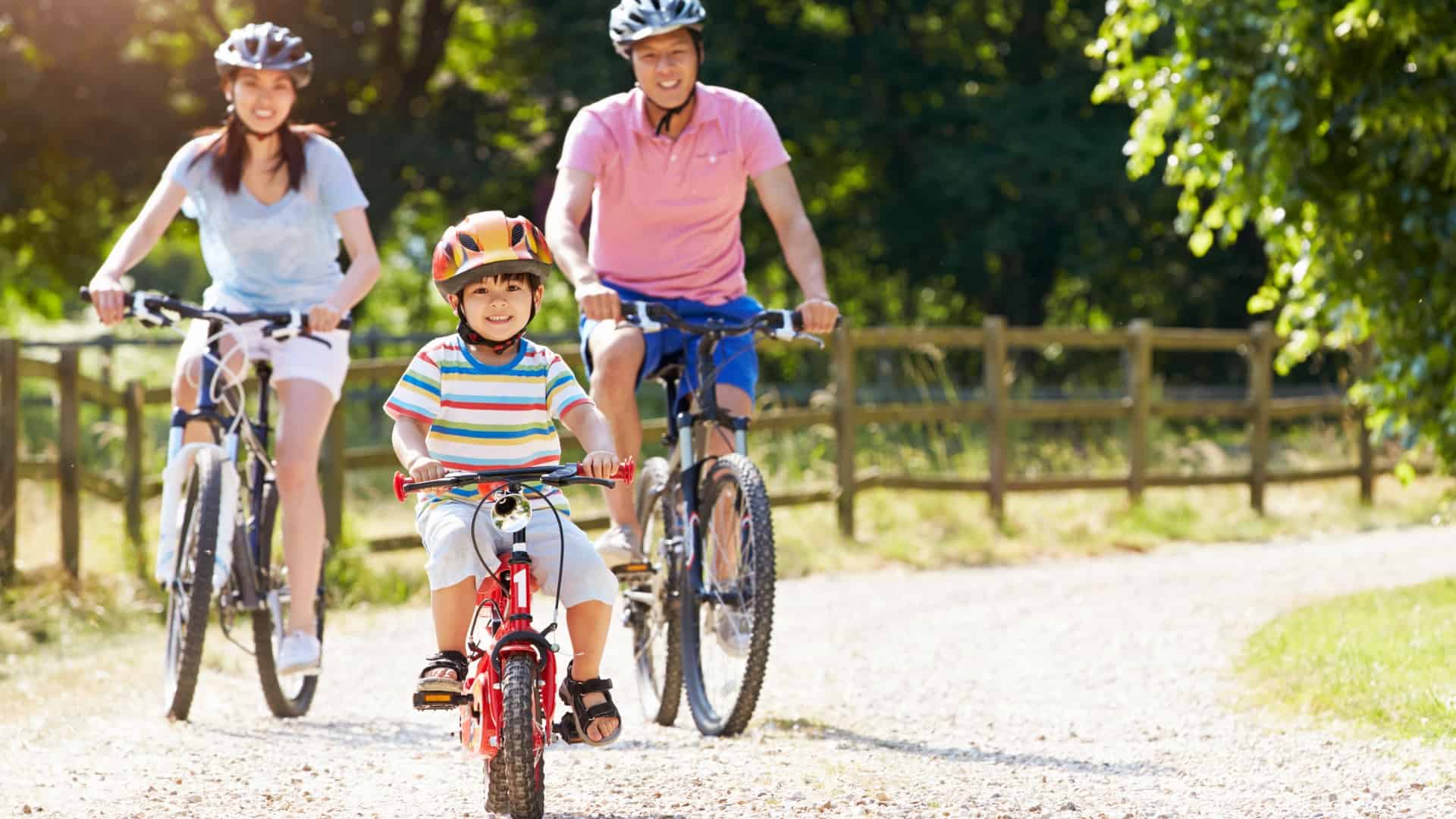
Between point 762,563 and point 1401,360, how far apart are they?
417 centimetres

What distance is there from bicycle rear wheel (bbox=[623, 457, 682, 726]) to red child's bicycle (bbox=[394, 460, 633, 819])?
1.42 meters

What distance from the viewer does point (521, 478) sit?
3.79m

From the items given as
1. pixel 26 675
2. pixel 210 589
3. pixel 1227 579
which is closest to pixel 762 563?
pixel 210 589

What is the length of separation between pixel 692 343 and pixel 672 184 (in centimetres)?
47

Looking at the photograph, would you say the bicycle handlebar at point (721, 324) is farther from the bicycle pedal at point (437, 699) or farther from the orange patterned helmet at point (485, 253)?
the bicycle pedal at point (437, 699)

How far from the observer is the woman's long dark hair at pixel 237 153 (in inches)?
218

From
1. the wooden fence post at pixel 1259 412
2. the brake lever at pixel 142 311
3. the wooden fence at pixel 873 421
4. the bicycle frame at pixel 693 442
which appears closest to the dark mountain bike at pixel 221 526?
the brake lever at pixel 142 311

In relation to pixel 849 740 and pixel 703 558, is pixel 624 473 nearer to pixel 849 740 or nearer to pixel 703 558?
pixel 703 558

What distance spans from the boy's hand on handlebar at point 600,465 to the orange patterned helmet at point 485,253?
44 centimetres

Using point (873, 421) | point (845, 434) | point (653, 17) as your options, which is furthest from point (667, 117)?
point (873, 421)

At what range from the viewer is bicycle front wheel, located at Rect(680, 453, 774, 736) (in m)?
4.84

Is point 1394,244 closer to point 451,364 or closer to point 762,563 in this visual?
point 762,563

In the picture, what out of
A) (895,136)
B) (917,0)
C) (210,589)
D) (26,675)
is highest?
(917,0)

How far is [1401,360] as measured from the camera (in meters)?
7.86
